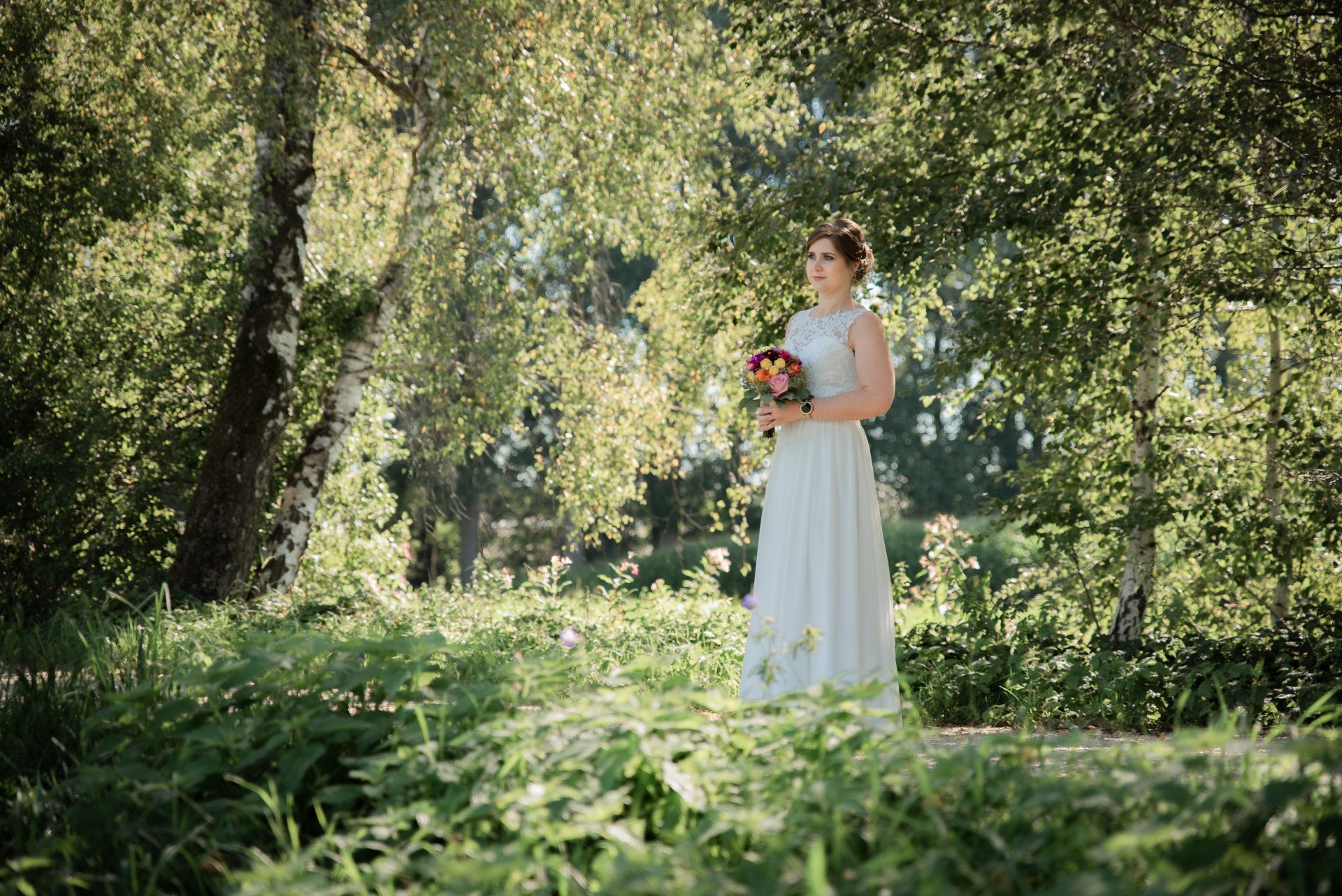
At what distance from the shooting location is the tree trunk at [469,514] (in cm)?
2114

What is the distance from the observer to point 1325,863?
202cm

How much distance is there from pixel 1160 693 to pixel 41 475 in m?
8.00

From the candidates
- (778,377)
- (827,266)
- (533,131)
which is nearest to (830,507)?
(778,377)

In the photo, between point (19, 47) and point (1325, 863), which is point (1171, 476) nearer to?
point (1325, 863)

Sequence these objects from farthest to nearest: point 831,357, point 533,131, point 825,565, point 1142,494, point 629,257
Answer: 1. point 629,257
2. point 533,131
3. point 1142,494
4. point 831,357
5. point 825,565

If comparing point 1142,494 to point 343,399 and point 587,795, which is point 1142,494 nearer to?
point 587,795

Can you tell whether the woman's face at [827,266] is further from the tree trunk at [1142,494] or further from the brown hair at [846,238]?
the tree trunk at [1142,494]

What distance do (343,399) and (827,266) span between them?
5.81 meters

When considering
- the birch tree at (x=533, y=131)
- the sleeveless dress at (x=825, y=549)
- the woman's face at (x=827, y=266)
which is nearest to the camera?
the sleeveless dress at (x=825, y=549)

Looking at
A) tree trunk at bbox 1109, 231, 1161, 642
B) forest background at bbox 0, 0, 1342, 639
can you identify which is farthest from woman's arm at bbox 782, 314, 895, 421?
tree trunk at bbox 1109, 231, 1161, 642

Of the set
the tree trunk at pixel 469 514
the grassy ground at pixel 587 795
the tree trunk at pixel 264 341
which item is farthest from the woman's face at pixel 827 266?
the tree trunk at pixel 469 514

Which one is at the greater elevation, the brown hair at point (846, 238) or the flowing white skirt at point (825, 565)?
the brown hair at point (846, 238)

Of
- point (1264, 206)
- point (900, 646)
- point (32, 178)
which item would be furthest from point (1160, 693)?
point (32, 178)

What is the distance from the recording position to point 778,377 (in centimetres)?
436
